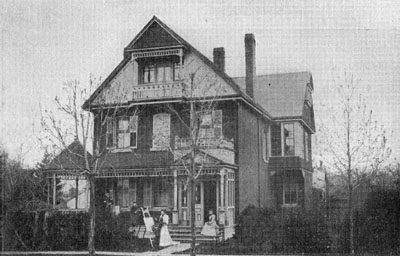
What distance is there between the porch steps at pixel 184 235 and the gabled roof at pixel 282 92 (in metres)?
11.8

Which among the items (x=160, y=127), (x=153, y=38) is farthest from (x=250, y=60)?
(x=160, y=127)

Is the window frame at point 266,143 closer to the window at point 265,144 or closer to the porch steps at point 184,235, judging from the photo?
the window at point 265,144

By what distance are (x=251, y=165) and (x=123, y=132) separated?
7.12 m

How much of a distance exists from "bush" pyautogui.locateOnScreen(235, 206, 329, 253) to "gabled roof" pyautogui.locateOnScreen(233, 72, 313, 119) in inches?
543

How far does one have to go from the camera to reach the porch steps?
24.4 metres

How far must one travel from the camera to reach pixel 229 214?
26.1 meters

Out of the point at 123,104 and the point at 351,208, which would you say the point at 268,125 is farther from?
the point at 351,208

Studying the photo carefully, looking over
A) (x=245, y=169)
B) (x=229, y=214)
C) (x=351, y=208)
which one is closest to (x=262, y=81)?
(x=245, y=169)

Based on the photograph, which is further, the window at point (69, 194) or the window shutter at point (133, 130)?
the window at point (69, 194)

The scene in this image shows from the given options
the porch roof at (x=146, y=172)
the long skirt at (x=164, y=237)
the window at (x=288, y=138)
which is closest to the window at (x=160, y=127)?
the porch roof at (x=146, y=172)

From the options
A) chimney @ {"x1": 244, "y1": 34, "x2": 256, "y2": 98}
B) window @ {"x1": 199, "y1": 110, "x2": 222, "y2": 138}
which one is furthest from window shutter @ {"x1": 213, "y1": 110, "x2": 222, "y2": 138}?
chimney @ {"x1": 244, "y1": 34, "x2": 256, "y2": 98}

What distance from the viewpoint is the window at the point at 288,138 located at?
34219 millimetres

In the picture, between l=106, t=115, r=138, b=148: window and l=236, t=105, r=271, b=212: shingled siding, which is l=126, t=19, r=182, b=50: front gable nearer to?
l=106, t=115, r=138, b=148: window

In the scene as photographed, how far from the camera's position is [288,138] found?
34.3 m
